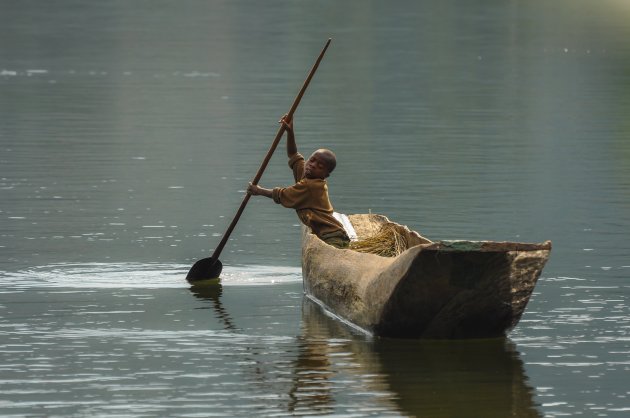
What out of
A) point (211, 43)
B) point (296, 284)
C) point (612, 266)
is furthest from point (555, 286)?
point (211, 43)

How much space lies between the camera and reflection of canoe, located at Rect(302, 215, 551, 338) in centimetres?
1273

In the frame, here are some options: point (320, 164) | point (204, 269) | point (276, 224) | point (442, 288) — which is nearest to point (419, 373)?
point (442, 288)

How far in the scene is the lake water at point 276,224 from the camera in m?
12.4

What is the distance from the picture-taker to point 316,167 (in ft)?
50.5

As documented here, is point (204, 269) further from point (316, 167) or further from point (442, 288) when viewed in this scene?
point (442, 288)

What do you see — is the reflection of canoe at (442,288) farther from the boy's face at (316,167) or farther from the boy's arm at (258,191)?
the boy's arm at (258,191)

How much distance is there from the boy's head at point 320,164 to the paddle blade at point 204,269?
1987 millimetres

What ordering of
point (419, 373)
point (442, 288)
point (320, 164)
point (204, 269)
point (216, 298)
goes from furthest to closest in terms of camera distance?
1. point (204, 269)
2. point (216, 298)
3. point (320, 164)
4. point (442, 288)
5. point (419, 373)

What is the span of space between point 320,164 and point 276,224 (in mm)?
6411

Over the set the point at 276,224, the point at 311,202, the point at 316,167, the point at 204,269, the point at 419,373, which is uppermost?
the point at 316,167

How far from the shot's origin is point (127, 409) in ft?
38.0

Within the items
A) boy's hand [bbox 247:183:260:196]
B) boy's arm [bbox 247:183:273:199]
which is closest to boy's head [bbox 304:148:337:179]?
boy's arm [bbox 247:183:273:199]

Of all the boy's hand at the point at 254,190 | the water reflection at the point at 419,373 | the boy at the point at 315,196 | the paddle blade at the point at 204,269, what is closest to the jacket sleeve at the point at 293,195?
the boy at the point at 315,196

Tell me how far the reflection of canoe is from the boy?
1.06 m
